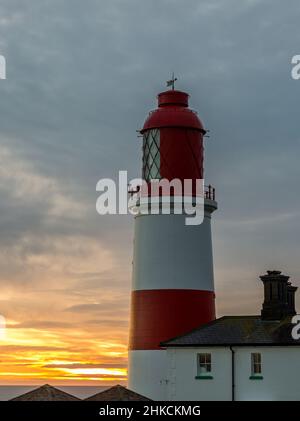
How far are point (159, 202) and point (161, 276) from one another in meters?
3.57

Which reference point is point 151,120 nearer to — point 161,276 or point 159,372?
point 161,276

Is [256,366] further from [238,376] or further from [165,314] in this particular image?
[165,314]

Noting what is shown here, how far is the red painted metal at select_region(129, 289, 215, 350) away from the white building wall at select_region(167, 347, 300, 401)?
7.74 feet

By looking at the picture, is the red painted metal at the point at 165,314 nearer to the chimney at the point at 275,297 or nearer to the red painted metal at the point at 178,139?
the chimney at the point at 275,297

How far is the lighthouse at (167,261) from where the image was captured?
4791 cm

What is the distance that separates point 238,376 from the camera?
44.4m

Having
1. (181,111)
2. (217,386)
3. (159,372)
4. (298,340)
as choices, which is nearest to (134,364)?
(159,372)

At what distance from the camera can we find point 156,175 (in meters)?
49.5

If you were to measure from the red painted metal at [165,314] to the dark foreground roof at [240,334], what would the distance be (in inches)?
57.5

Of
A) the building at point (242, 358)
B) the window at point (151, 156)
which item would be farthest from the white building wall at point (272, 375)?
the window at point (151, 156)

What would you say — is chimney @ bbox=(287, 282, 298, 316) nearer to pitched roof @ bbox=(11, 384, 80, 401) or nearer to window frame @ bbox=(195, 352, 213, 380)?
window frame @ bbox=(195, 352, 213, 380)

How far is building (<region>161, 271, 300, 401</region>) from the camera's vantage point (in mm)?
43594

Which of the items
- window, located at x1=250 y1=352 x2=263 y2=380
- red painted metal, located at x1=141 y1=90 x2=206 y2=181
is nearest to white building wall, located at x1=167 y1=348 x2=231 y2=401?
window, located at x1=250 y1=352 x2=263 y2=380
